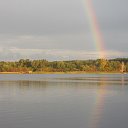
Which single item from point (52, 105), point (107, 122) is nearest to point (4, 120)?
point (107, 122)

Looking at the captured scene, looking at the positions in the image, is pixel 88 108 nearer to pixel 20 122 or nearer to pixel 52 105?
pixel 52 105

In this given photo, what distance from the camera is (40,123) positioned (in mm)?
22094

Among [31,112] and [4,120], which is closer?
[4,120]

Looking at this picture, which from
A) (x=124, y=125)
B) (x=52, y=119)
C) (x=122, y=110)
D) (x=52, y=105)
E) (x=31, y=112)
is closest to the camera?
(x=124, y=125)

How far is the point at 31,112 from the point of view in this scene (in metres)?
26.7

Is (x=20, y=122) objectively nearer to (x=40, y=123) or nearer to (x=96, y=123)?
(x=40, y=123)

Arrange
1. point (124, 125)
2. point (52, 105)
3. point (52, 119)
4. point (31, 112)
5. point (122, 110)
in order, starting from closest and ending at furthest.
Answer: point (124, 125) → point (52, 119) → point (31, 112) → point (122, 110) → point (52, 105)

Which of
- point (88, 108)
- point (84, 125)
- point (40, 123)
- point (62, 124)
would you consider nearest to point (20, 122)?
point (40, 123)

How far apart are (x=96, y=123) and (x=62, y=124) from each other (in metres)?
2.24

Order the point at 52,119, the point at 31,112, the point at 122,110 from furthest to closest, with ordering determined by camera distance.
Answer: the point at 122,110 < the point at 31,112 < the point at 52,119

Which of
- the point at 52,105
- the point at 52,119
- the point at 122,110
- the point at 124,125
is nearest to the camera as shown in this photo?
the point at 124,125

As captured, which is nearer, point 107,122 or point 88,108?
point 107,122

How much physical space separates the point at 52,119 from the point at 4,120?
3283 millimetres

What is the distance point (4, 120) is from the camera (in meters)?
23.0
